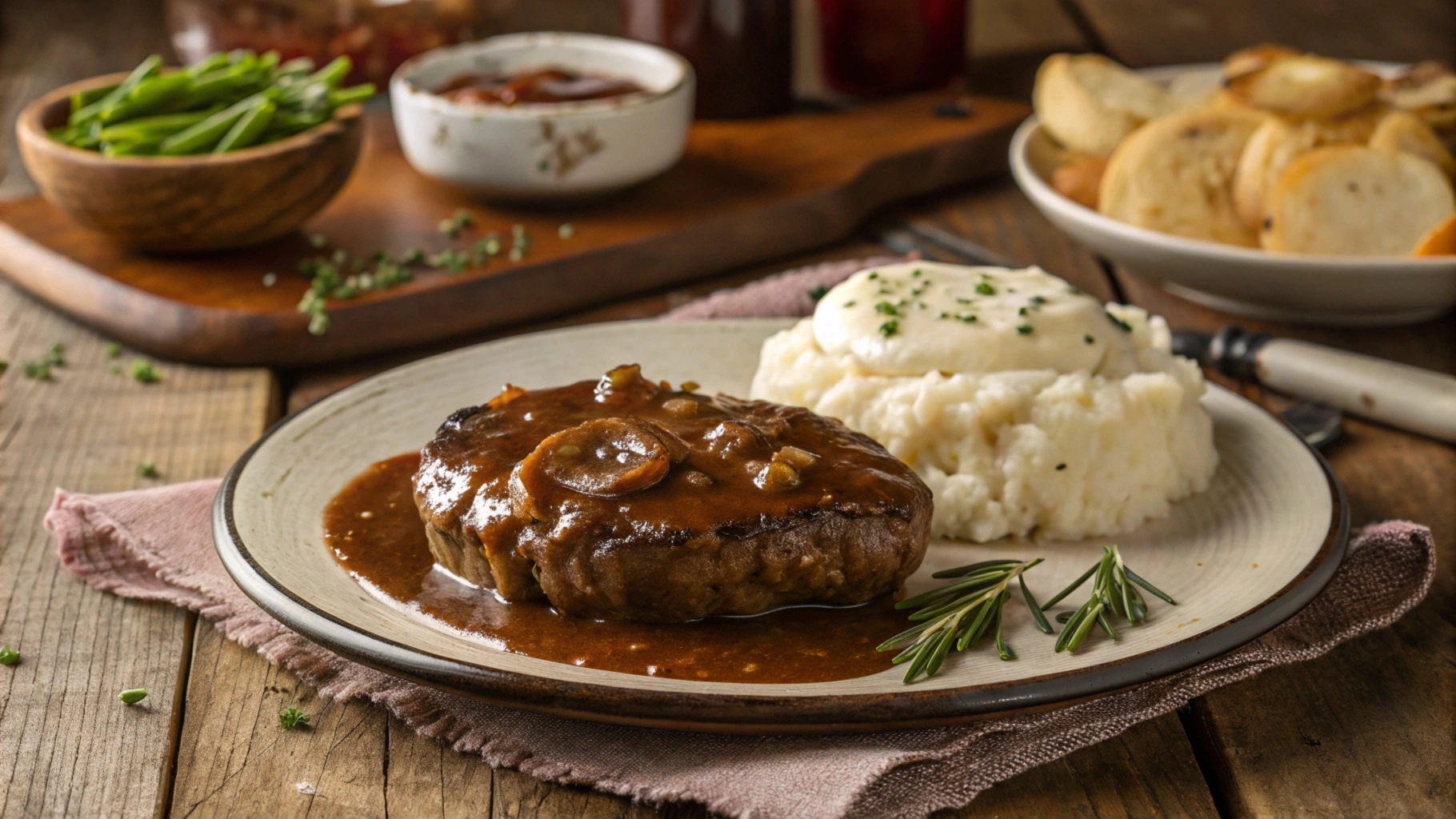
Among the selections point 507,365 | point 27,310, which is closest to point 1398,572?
point 507,365

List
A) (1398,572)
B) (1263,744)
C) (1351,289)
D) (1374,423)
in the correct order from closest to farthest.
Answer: (1263,744), (1398,572), (1374,423), (1351,289)

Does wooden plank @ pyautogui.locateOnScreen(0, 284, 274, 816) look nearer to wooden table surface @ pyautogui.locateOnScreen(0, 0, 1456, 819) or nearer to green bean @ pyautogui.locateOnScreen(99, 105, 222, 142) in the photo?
wooden table surface @ pyautogui.locateOnScreen(0, 0, 1456, 819)

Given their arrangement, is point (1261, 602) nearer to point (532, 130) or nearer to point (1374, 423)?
point (1374, 423)

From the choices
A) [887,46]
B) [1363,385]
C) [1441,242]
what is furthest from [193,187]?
[1441,242]

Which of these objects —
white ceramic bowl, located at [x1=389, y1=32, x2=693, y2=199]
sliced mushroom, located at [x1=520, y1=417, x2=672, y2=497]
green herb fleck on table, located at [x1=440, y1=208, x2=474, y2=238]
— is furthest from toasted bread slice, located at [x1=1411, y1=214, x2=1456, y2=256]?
green herb fleck on table, located at [x1=440, y1=208, x2=474, y2=238]

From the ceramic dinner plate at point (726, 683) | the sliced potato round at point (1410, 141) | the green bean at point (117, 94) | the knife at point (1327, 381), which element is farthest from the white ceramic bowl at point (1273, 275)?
the green bean at point (117, 94)
